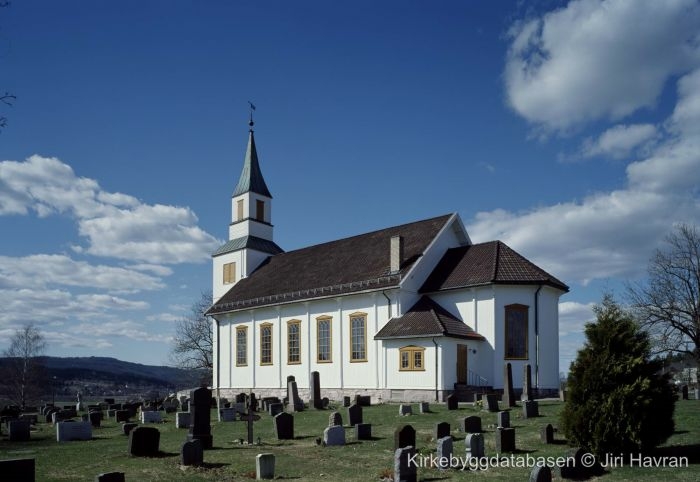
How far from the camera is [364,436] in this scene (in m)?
18.7

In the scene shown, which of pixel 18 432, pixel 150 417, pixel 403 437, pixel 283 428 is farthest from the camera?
pixel 150 417

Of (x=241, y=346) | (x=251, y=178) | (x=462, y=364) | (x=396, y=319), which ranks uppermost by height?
(x=251, y=178)

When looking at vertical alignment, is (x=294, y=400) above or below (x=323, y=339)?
below

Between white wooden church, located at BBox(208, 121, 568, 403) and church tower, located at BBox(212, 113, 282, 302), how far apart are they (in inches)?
132

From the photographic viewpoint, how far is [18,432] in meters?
21.3

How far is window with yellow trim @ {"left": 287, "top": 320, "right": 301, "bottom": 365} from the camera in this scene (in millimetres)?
38031

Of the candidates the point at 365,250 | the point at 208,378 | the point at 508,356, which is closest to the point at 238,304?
the point at 365,250

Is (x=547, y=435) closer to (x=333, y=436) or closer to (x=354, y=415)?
(x=333, y=436)

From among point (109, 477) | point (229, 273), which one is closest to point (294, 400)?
point (109, 477)

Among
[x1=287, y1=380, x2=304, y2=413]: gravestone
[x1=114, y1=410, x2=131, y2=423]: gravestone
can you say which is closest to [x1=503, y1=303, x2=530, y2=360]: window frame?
[x1=287, y1=380, x2=304, y2=413]: gravestone

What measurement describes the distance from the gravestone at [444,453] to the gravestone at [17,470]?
8.15 metres

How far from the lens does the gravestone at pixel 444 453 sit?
14.1 metres

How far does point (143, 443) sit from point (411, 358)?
17114 mm

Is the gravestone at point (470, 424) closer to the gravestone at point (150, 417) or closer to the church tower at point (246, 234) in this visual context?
the gravestone at point (150, 417)
